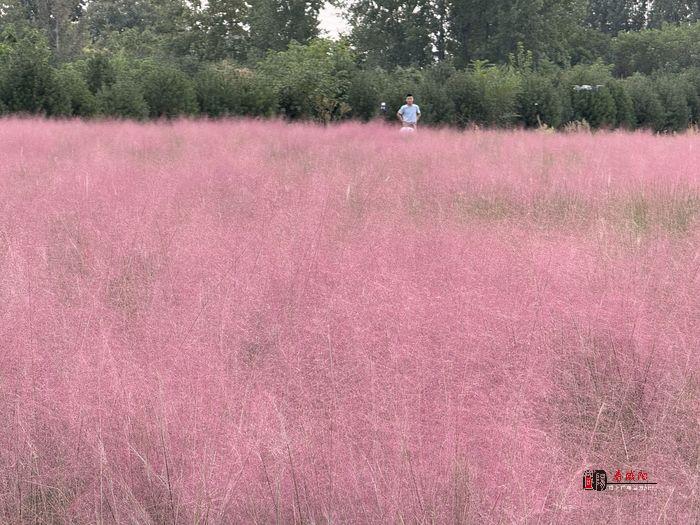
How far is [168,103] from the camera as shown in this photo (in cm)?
1853

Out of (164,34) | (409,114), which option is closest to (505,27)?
(164,34)

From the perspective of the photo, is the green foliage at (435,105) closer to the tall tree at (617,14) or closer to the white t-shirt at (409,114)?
→ the white t-shirt at (409,114)

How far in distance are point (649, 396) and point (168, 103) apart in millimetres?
17230

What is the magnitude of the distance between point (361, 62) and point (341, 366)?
A: 3791 cm

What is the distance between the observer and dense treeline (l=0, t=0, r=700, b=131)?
1859 centimetres

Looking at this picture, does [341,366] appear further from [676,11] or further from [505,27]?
[676,11]

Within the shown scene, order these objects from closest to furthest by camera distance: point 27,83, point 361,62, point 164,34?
1. point 27,83
2. point 361,62
3. point 164,34

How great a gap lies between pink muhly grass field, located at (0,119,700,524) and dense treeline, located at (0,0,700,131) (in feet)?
43.8

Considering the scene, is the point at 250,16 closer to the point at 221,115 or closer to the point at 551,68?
the point at 551,68

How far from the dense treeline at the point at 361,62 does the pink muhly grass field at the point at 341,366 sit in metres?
13.3

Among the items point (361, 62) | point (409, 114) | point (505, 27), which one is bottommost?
point (409, 114)

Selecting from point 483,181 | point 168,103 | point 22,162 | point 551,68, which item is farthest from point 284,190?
point 551,68

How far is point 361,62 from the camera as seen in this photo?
129 feet

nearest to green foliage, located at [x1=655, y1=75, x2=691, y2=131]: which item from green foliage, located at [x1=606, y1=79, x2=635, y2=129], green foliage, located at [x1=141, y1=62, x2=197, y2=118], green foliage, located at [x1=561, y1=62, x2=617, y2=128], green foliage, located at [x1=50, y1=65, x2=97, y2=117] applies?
green foliage, located at [x1=606, y1=79, x2=635, y2=129]
